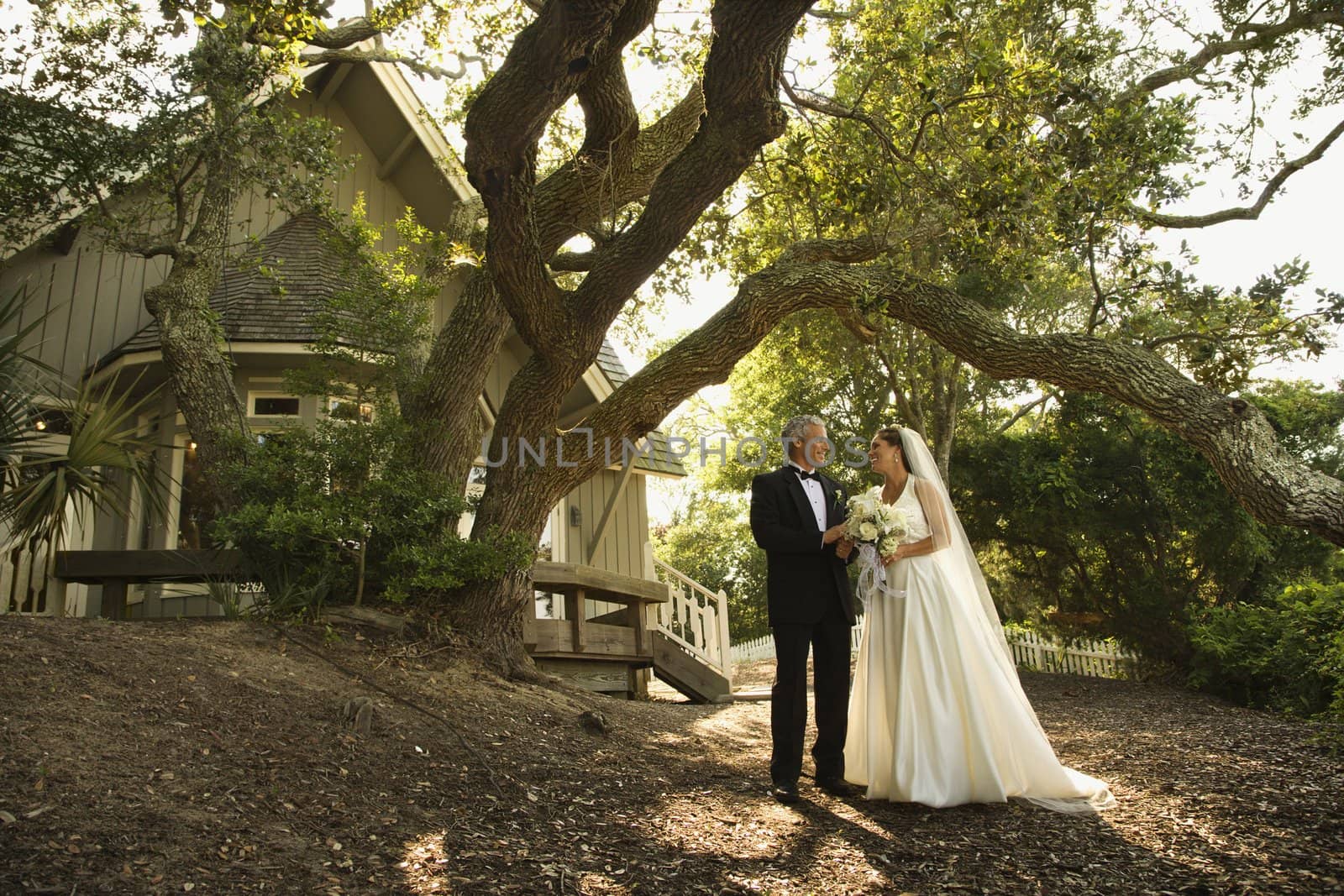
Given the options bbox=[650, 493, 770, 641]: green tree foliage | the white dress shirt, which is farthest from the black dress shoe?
bbox=[650, 493, 770, 641]: green tree foliage

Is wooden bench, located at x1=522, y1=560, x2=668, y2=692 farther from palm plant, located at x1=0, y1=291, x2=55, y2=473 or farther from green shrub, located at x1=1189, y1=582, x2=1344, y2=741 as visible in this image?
green shrub, located at x1=1189, y1=582, x2=1344, y2=741

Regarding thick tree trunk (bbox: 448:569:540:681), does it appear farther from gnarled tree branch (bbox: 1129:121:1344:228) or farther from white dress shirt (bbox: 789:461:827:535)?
gnarled tree branch (bbox: 1129:121:1344:228)

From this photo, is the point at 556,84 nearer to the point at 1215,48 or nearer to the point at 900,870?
the point at 900,870

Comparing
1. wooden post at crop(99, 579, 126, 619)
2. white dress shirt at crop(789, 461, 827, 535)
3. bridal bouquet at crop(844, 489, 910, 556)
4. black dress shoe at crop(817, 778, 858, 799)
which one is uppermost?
white dress shirt at crop(789, 461, 827, 535)

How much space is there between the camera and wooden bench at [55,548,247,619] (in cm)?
813

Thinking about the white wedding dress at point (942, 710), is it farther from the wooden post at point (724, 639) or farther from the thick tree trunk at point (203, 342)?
the wooden post at point (724, 639)

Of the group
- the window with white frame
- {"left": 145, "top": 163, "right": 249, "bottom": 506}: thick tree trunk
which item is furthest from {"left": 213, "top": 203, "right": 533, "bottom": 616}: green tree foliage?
the window with white frame

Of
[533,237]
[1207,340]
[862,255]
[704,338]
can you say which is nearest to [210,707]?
[533,237]

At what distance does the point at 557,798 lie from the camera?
16.1 ft

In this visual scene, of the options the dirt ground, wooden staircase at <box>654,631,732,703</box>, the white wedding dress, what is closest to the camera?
the dirt ground

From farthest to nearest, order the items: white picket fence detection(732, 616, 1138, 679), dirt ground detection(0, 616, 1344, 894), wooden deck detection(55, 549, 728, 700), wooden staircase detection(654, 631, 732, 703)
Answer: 1. white picket fence detection(732, 616, 1138, 679)
2. wooden staircase detection(654, 631, 732, 703)
3. wooden deck detection(55, 549, 728, 700)
4. dirt ground detection(0, 616, 1344, 894)

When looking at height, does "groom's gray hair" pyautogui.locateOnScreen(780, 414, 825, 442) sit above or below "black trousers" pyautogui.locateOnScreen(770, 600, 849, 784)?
above

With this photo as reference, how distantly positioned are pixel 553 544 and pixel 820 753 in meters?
8.88

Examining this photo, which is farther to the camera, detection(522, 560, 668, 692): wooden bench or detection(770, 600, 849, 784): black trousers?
detection(522, 560, 668, 692): wooden bench
